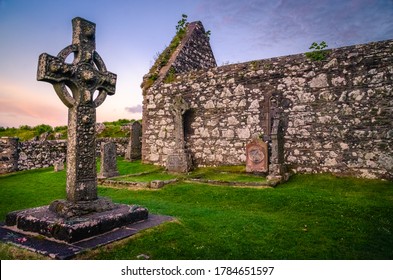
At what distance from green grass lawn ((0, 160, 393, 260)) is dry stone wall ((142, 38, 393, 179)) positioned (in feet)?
2.62

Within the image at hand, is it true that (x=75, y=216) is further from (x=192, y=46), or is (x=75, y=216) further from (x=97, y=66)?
(x=192, y=46)

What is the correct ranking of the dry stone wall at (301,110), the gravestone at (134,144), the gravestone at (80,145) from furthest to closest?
the gravestone at (134,144), the dry stone wall at (301,110), the gravestone at (80,145)

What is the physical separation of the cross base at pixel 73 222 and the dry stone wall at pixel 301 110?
6546 mm

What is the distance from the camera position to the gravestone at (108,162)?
1046 centimetres

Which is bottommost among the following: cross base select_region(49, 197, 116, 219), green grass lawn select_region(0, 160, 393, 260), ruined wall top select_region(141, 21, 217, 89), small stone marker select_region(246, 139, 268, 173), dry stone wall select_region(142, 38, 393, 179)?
green grass lawn select_region(0, 160, 393, 260)

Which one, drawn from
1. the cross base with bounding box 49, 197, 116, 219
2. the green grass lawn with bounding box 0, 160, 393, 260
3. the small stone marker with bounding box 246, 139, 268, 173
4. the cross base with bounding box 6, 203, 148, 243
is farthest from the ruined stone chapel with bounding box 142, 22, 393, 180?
the cross base with bounding box 49, 197, 116, 219

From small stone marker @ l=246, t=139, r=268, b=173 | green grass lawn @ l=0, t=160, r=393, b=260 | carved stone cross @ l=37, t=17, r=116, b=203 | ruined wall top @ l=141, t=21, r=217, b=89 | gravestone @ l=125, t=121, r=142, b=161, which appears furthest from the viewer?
gravestone @ l=125, t=121, r=142, b=161

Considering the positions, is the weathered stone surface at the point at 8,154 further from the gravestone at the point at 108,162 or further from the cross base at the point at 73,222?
the cross base at the point at 73,222

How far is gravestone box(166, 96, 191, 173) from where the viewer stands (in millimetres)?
11117

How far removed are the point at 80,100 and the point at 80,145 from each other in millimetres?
694

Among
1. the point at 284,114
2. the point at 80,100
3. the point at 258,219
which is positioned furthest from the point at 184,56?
the point at 258,219

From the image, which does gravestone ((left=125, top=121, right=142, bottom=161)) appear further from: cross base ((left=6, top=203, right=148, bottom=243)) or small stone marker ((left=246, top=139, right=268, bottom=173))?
cross base ((left=6, top=203, right=148, bottom=243))

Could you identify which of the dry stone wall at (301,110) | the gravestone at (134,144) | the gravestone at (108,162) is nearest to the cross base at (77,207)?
the gravestone at (108,162)

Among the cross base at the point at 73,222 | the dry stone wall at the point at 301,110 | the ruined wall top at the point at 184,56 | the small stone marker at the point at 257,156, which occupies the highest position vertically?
the ruined wall top at the point at 184,56
